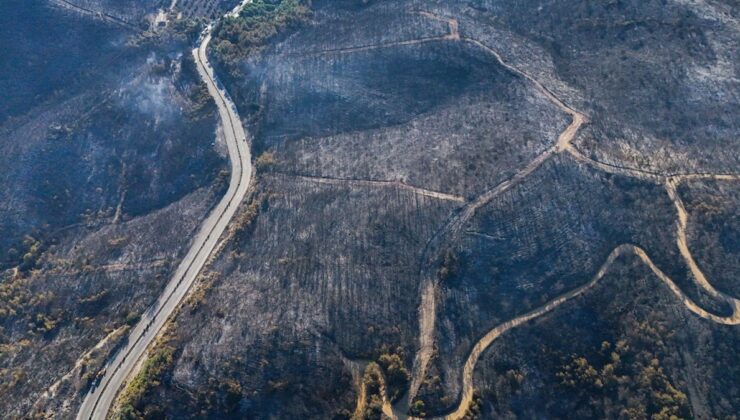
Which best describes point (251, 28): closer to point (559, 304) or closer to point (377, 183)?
point (377, 183)

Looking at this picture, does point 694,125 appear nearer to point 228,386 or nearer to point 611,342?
point 611,342

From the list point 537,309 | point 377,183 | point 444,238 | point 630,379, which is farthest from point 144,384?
point 630,379

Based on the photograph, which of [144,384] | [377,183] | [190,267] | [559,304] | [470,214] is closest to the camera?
[144,384]

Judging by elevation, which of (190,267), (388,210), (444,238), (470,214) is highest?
(190,267)

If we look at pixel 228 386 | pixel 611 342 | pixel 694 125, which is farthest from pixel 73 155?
pixel 694 125

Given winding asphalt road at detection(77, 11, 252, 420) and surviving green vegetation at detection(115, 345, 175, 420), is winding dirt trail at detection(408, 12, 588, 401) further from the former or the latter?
winding asphalt road at detection(77, 11, 252, 420)

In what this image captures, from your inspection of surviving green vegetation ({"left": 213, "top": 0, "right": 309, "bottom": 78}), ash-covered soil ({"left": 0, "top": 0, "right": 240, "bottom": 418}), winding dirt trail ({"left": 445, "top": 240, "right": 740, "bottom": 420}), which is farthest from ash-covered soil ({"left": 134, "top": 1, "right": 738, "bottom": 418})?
ash-covered soil ({"left": 0, "top": 0, "right": 240, "bottom": 418})

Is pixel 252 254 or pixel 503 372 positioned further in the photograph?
pixel 252 254
